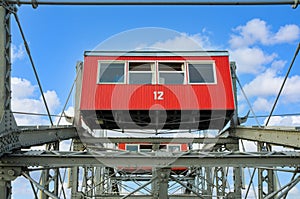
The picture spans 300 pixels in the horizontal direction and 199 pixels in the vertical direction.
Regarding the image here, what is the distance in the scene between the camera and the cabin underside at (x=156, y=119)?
12023mm

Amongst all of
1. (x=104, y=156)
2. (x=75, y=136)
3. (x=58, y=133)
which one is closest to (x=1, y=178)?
(x=104, y=156)

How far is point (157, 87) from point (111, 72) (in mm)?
1487

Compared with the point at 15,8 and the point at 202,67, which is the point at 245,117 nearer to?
the point at 202,67

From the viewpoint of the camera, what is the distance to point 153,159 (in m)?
5.90

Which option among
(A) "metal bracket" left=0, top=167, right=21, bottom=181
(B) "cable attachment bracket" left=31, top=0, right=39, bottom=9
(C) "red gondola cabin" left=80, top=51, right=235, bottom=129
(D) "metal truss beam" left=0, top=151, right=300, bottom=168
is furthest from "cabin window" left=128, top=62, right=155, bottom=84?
(A) "metal bracket" left=0, top=167, right=21, bottom=181

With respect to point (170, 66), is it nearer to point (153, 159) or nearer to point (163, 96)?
point (163, 96)

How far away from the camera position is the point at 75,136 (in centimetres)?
1078

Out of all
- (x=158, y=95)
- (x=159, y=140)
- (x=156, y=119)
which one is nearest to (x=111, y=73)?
(x=158, y=95)

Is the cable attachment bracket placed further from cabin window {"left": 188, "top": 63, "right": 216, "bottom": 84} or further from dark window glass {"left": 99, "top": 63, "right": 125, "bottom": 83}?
cabin window {"left": 188, "top": 63, "right": 216, "bottom": 84}

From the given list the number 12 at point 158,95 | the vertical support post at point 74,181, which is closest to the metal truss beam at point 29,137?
the vertical support post at point 74,181

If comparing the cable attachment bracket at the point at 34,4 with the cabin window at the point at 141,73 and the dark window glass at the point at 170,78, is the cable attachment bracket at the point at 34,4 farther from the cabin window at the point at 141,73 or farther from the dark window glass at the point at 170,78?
the dark window glass at the point at 170,78

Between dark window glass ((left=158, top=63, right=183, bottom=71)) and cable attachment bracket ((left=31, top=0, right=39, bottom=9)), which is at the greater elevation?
dark window glass ((left=158, top=63, right=183, bottom=71))

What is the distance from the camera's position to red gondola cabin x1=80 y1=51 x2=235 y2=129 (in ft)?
39.2

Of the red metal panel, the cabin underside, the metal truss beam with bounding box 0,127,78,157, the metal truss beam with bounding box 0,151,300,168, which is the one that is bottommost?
the metal truss beam with bounding box 0,151,300,168
